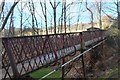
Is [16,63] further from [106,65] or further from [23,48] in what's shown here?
[106,65]

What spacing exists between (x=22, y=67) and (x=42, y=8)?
2473 centimetres

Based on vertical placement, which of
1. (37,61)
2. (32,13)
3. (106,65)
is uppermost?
(32,13)

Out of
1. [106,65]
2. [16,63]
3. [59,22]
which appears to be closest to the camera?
[16,63]

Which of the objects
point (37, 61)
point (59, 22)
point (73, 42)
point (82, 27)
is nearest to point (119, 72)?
point (73, 42)

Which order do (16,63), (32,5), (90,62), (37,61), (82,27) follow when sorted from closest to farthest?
(16,63), (37,61), (90,62), (32,5), (82,27)

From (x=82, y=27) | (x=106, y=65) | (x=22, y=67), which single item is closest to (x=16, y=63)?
(x=22, y=67)

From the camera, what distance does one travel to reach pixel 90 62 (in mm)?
22891

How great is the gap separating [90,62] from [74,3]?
1690 cm

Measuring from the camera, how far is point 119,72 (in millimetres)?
16438

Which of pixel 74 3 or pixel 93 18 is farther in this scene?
pixel 93 18

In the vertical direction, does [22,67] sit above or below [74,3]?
below

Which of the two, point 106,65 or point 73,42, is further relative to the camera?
point 106,65

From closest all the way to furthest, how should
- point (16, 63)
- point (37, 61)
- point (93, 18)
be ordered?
point (16, 63) → point (37, 61) → point (93, 18)

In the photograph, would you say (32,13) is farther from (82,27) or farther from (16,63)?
(16,63)
